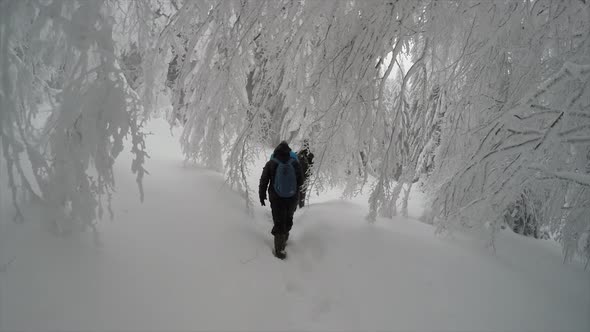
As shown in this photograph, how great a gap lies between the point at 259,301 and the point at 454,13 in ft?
9.42

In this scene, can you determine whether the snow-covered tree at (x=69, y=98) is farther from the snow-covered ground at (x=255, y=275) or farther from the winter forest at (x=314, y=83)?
the snow-covered ground at (x=255, y=275)

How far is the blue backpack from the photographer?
3.42 meters

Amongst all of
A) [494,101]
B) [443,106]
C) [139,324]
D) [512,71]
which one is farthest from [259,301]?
[443,106]

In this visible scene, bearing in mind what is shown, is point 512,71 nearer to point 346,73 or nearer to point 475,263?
point 346,73

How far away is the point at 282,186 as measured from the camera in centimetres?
344

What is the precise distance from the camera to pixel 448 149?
402 centimetres

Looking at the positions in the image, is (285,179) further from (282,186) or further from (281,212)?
(281,212)

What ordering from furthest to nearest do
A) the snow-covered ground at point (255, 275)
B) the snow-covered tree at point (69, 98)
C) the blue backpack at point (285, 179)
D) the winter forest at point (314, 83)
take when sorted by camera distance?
the blue backpack at point (285, 179)
the snow-covered ground at point (255, 275)
the winter forest at point (314, 83)
the snow-covered tree at point (69, 98)

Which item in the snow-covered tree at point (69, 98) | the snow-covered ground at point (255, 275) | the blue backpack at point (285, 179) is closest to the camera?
the snow-covered tree at point (69, 98)

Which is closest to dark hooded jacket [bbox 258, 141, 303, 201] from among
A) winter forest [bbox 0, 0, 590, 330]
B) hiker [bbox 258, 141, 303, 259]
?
hiker [bbox 258, 141, 303, 259]

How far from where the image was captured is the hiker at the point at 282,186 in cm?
344

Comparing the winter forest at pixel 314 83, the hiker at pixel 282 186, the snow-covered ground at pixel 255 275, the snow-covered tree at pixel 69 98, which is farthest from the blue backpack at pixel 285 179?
the snow-covered tree at pixel 69 98

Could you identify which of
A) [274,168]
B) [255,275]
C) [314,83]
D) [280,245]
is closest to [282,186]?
[274,168]

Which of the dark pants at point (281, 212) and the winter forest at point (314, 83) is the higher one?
the winter forest at point (314, 83)
